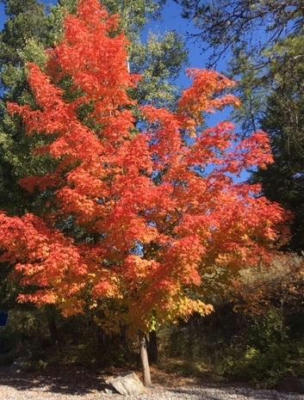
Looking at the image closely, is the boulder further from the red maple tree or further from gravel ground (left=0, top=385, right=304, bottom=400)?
the red maple tree

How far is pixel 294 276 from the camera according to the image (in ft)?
47.6

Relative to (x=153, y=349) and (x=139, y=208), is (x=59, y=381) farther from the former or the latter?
(x=139, y=208)

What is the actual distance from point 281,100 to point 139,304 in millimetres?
5757

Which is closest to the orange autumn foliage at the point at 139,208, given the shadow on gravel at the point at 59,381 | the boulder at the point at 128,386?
the boulder at the point at 128,386

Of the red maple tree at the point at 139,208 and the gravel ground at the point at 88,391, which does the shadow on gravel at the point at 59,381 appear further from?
the red maple tree at the point at 139,208

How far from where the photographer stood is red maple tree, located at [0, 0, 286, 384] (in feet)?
31.4

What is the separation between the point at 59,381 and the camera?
12.9 meters

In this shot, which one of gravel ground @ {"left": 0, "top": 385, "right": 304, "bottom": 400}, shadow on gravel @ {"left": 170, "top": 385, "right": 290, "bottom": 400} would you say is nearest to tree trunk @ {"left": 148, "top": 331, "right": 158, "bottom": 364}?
gravel ground @ {"left": 0, "top": 385, "right": 304, "bottom": 400}

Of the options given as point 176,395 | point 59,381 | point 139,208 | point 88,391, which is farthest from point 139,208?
point 59,381

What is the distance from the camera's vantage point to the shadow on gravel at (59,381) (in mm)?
11773

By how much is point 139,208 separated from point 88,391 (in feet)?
15.2

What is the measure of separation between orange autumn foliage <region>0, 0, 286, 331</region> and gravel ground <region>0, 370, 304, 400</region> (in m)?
1.59

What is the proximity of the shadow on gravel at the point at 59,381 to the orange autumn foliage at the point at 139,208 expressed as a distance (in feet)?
6.43

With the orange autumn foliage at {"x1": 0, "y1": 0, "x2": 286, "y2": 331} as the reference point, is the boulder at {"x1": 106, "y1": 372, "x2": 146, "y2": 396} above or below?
below
